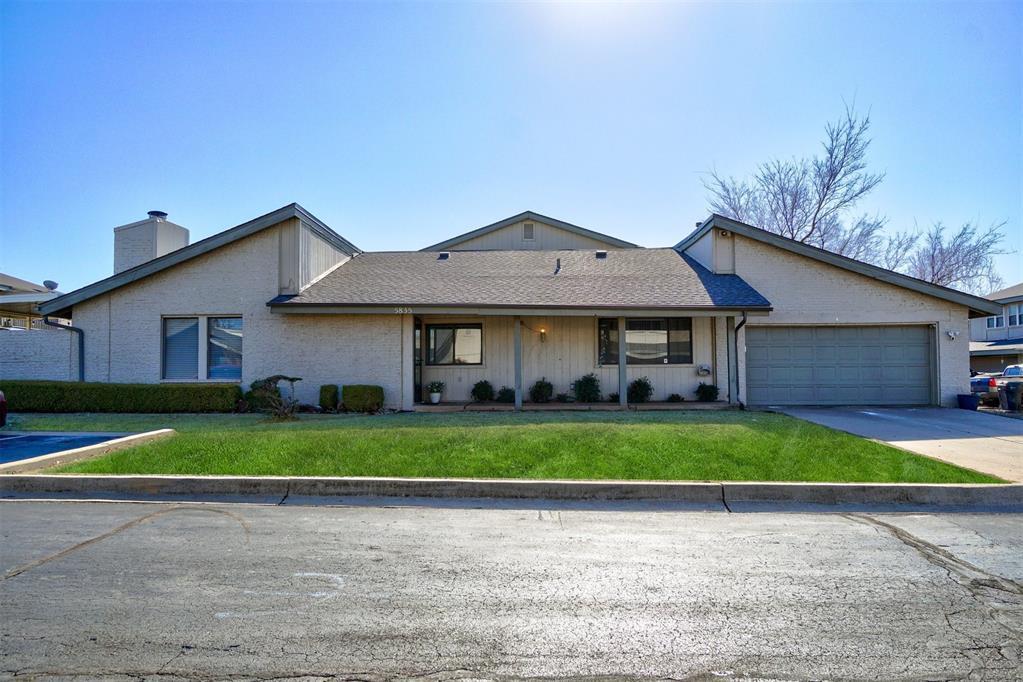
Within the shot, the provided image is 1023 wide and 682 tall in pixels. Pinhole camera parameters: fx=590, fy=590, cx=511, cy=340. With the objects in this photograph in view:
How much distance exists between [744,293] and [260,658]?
14532mm

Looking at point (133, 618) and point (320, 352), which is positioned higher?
point (320, 352)

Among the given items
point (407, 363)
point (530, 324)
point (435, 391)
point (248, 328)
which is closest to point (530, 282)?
point (530, 324)

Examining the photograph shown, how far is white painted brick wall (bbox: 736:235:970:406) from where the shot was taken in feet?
50.0

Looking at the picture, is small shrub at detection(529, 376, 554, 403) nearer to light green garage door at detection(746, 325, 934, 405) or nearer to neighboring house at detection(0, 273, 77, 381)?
light green garage door at detection(746, 325, 934, 405)

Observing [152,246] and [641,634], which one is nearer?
[641,634]

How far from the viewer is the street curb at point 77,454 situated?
7367 millimetres

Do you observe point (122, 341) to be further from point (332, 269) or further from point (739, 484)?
point (739, 484)

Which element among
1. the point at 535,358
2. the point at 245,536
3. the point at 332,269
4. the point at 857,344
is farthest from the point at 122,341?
the point at 857,344

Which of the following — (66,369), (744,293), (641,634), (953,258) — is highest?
(953,258)

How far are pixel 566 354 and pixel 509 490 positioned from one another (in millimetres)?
9710

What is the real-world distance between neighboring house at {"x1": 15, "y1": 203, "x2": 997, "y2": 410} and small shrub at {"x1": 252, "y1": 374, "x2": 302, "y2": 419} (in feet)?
2.04

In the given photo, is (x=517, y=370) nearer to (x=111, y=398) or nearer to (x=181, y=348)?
(x=181, y=348)

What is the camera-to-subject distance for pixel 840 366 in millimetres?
15594

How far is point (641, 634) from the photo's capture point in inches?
132
